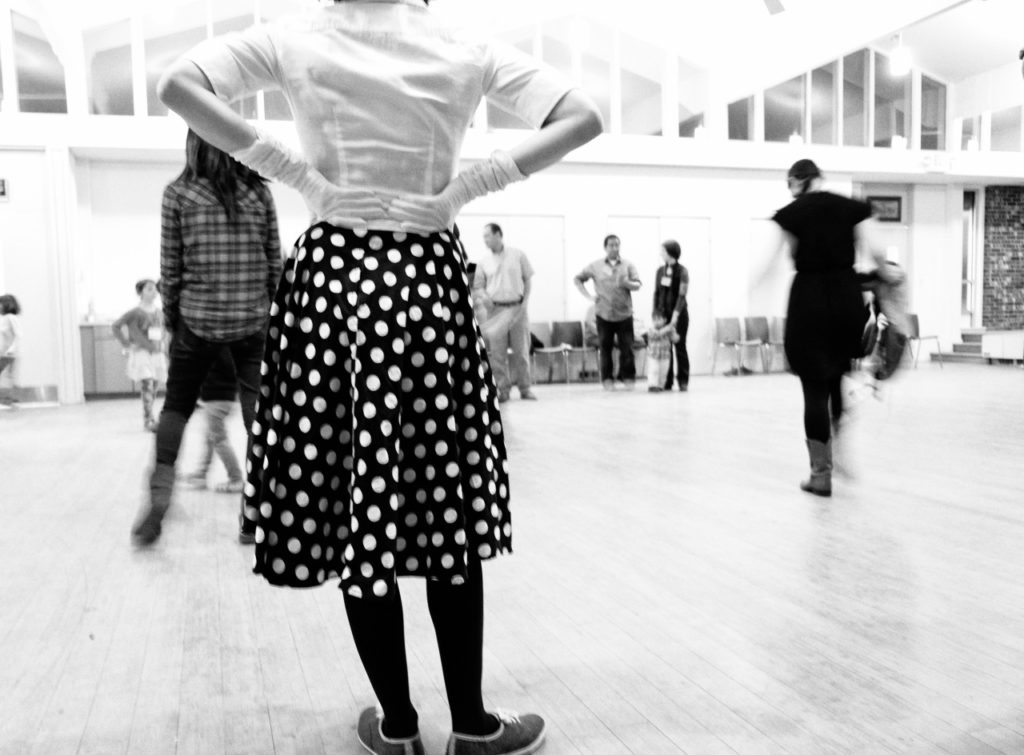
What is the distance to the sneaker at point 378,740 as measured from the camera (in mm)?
1490

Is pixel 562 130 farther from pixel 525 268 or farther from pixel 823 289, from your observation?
pixel 525 268

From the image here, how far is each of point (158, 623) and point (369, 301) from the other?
1.32m

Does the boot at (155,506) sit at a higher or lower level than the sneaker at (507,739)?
higher

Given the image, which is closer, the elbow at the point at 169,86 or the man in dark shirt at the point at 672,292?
the elbow at the point at 169,86

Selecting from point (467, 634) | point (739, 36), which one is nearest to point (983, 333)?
point (739, 36)

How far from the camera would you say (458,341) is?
56.2 inches

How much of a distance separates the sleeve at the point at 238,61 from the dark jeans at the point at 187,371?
5.58 ft

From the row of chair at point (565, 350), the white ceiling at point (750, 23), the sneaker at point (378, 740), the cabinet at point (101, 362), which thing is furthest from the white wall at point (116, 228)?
the sneaker at point (378, 740)

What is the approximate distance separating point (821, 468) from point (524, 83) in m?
2.73

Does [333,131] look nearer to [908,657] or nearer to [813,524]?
[908,657]

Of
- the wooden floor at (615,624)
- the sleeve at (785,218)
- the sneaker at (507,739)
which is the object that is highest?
the sleeve at (785,218)

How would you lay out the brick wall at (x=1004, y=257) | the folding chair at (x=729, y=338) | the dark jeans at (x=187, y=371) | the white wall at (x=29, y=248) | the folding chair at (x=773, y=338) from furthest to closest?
the brick wall at (x=1004, y=257)
the folding chair at (x=773, y=338)
the folding chair at (x=729, y=338)
the white wall at (x=29, y=248)
the dark jeans at (x=187, y=371)

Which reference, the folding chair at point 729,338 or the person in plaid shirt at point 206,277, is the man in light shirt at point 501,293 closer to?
the person in plaid shirt at point 206,277

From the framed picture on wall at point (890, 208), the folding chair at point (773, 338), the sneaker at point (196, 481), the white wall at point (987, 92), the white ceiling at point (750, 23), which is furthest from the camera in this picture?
the framed picture on wall at point (890, 208)
